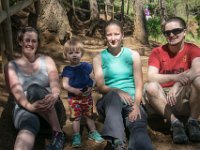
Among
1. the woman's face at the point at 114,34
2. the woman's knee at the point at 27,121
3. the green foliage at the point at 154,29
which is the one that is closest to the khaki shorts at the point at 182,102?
the woman's face at the point at 114,34

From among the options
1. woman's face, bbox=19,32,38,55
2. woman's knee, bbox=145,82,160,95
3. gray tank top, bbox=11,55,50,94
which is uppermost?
woman's face, bbox=19,32,38,55

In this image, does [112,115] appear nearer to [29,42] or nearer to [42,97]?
[42,97]

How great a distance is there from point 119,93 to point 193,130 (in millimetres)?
707

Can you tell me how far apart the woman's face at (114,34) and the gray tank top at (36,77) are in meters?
0.63

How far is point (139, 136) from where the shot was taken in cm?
262

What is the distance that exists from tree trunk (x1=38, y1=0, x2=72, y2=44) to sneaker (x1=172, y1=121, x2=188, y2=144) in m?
4.58

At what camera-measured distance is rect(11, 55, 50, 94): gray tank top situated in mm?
2979

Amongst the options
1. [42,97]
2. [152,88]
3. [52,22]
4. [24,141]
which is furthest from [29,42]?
[52,22]

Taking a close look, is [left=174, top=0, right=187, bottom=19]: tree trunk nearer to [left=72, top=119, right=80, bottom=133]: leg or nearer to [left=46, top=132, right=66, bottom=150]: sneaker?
[left=72, top=119, right=80, bottom=133]: leg

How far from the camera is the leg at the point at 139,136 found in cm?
255

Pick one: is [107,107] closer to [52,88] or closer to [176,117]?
[52,88]

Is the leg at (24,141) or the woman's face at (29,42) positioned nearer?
the leg at (24,141)

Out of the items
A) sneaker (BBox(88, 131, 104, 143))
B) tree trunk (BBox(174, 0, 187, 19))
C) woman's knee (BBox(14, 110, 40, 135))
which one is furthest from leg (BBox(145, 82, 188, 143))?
tree trunk (BBox(174, 0, 187, 19))

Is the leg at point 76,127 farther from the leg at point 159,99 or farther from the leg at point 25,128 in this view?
the leg at point 159,99
